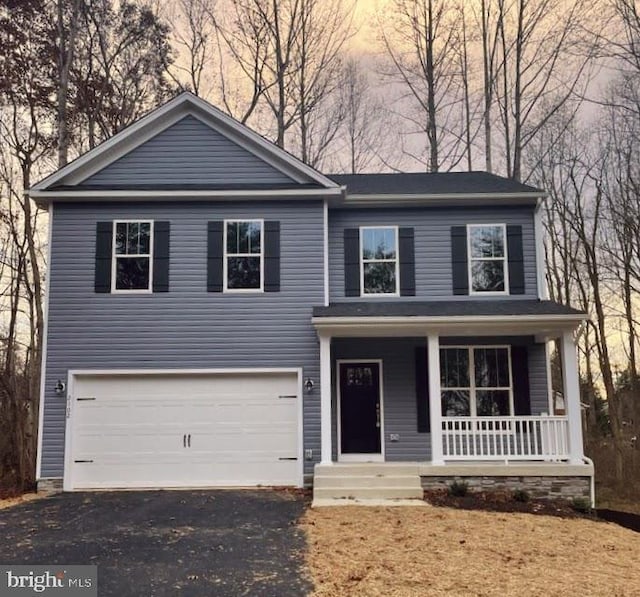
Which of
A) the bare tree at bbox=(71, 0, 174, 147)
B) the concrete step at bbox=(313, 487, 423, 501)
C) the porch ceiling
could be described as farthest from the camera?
the bare tree at bbox=(71, 0, 174, 147)

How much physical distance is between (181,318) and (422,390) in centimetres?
474

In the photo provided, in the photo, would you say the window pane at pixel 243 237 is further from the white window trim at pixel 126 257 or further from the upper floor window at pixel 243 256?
the white window trim at pixel 126 257

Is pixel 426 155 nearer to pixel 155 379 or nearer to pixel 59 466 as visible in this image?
pixel 155 379

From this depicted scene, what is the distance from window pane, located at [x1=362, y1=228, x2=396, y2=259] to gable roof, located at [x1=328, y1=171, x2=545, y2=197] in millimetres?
773

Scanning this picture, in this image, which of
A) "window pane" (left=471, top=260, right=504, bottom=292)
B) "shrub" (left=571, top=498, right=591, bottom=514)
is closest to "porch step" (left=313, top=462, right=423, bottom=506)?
"shrub" (left=571, top=498, right=591, bottom=514)

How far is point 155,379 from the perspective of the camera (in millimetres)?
10656

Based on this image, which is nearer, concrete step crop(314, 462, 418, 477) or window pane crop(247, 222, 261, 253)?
concrete step crop(314, 462, 418, 477)

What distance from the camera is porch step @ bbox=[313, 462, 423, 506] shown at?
9.16 meters

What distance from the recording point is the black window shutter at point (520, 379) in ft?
36.0

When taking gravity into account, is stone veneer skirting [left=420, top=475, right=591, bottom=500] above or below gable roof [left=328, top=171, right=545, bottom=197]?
below

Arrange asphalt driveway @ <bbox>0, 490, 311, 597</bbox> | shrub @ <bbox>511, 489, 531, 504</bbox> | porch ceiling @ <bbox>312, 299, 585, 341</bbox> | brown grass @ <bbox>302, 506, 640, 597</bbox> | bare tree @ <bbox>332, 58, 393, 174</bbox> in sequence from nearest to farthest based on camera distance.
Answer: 1. brown grass @ <bbox>302, 506, 640, 597</bbox>
2. asphalt driveway @ <bbox>0, 490, 311, 597</bbox>
3. shrub @ <bbox>511, 489, 531, 504</bbox>
4. porch ceiling @ <bbox>312, 299, 585, 341</bbox>
5. bare tree @ <bbox>332, 58, 393, 174</bbox>

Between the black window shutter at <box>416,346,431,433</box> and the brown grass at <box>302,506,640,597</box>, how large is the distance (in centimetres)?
A: 268

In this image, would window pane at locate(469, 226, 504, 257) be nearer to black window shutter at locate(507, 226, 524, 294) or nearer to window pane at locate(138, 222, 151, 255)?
black window shutter at locate(507, 226, 524, 294)

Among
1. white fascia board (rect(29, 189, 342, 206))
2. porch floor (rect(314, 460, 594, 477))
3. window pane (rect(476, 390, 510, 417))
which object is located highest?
white fascia board (rect(29, 189, 342, 206))
